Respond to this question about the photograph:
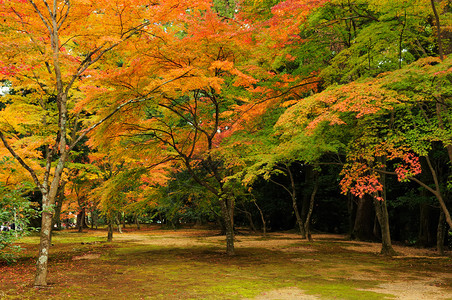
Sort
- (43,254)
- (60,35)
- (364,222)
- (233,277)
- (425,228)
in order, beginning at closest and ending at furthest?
(43,254) < (233,277) < (60,35) < (425,228) < (364,222)

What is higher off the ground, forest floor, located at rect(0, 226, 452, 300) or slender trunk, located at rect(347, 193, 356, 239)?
slender trunk, located at rect(347, 193, 356, 239)

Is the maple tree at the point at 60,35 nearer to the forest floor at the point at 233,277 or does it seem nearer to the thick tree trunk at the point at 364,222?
the forest floor at the point at 233,277

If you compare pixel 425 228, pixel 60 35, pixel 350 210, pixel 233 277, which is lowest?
pixel 233 277

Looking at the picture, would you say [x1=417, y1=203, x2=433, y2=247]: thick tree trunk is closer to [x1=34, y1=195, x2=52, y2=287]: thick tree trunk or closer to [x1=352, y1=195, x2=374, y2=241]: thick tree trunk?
[x1=352, y1=195, x2=374, y2=241]: thick tree trunk

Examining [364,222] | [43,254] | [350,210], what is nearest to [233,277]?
[43,254]

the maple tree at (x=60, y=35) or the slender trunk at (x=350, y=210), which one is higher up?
the maple tree at (x=60, y=35)

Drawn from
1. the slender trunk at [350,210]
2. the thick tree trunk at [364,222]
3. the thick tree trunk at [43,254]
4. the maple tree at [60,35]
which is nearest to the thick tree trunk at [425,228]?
the thick tree trunk at [364,222]

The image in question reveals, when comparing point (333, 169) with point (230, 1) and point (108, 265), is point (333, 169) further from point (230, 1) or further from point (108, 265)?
point (108, 265)

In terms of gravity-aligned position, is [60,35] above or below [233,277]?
above

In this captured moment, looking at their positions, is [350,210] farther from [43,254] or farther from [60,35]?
[60,35]

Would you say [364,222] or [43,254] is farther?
[364,222]

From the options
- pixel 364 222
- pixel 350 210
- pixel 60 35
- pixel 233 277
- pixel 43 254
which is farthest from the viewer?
pixel 350 210

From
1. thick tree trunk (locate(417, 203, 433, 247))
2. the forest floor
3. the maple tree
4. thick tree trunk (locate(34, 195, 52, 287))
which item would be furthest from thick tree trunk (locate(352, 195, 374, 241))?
thick tree trunk (locate(34, 195, 52, 287))

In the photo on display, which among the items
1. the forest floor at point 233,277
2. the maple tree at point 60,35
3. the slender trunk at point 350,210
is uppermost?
the maple tree at point 60,35
